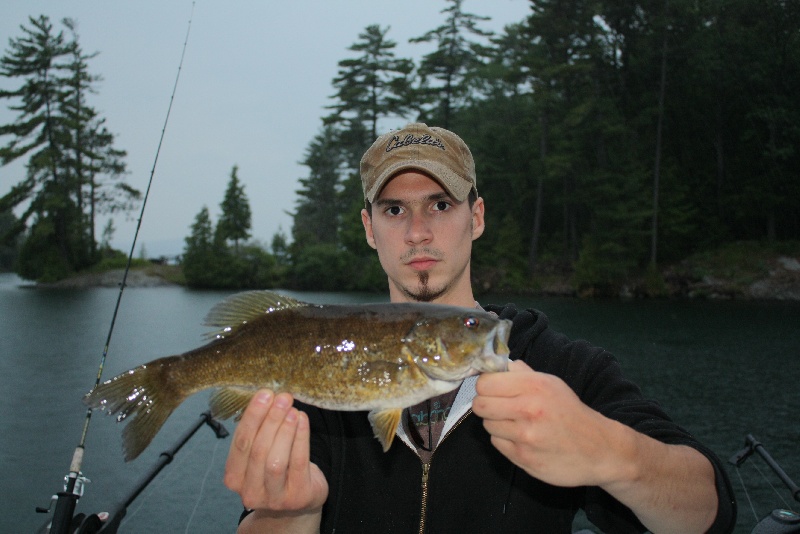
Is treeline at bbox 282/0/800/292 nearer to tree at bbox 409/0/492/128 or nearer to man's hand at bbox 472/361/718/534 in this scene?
tree at bbox 409/0/492/128

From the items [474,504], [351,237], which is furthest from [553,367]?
[351,237]

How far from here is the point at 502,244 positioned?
149 ft

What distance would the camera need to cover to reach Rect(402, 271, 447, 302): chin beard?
3.13 meters

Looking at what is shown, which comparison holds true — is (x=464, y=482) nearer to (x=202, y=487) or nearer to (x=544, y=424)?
(x=544, y=424)

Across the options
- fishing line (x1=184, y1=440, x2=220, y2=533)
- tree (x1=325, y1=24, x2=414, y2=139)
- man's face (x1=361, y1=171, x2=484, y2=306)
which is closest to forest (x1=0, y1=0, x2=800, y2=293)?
tree (x1=325, y1=24, x2=414, y2=139)

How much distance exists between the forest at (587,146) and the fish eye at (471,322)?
39.7 m

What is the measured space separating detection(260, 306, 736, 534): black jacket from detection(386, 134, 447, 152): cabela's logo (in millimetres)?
1363

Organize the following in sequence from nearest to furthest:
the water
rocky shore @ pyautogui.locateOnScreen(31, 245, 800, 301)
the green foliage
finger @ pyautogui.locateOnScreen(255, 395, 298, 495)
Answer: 1. finger @ pyautogui.locateOnScreen(255, 395, 298, 495)
2. the water
3. rocky shore @ pyautogui.locateOnScreen(31, 245, 800, 301)
4. the green foliage

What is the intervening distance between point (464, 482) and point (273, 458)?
1044 mm

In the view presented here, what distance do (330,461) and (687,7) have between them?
50.9 m

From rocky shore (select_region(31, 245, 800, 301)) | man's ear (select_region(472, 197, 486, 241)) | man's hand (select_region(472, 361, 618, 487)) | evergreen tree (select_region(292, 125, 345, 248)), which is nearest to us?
man's hand (select_region(472, 361, 618, 487))

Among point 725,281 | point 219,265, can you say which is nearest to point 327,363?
point 725,281

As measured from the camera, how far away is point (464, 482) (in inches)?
110

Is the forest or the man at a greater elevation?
the forest
